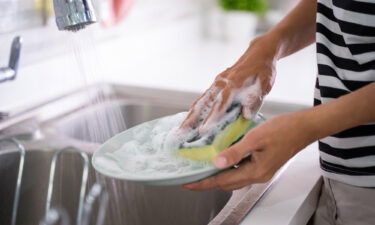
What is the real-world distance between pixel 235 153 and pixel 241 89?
21cm

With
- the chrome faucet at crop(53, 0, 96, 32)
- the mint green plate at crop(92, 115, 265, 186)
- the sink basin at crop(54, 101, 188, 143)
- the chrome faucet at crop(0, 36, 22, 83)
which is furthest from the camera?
the sink basin at crop(54, 101, 188, 143)

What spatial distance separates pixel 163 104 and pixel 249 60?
42 centimetres

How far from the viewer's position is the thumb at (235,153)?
1.87ft

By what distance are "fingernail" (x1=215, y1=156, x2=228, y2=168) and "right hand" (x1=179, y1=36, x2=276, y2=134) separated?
0.39 feet

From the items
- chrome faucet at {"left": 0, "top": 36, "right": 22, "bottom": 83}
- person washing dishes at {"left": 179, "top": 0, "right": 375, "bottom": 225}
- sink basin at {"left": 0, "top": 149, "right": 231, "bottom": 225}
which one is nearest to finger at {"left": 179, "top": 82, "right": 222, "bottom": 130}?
person washing dishes at {"left": 179, "top": 0, "right": 375, "bottom": 225}

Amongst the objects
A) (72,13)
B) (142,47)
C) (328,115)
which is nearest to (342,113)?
(328,115)

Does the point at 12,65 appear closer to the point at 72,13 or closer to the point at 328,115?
the point at 72,13

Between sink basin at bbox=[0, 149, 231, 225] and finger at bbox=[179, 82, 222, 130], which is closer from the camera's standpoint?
finger at bbox=[179, 82, 222, 130]

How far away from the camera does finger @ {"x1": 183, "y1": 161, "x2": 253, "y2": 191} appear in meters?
0.61

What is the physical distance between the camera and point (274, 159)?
0.60 meters

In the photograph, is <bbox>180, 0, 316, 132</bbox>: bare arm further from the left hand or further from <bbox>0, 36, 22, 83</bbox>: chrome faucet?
<bbox>0, 36, 22, 83</bbox>: chrome faucet

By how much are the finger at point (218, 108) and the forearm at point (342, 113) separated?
0.47 ft

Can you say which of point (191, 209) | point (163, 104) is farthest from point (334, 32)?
point (163, 104)

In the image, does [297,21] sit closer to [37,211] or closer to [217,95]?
[217,95]
